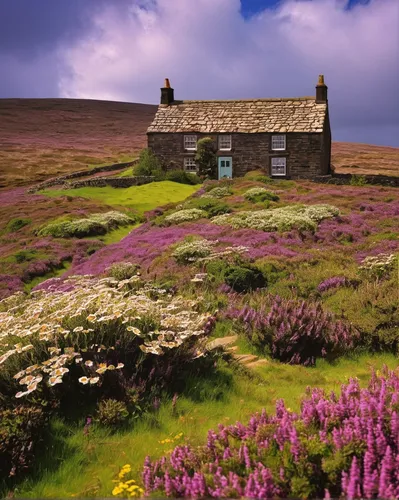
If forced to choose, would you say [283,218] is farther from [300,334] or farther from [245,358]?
[245,358]

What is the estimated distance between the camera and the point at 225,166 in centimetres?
4938

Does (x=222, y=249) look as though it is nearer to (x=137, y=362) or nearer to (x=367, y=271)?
(x=367, y=271)

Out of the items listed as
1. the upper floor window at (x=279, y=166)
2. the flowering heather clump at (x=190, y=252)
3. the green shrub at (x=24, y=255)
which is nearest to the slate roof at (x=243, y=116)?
the upper floor window at (x=279, y=166)

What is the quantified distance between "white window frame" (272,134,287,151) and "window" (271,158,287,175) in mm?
1135

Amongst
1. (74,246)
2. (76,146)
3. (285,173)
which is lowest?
(74,246)

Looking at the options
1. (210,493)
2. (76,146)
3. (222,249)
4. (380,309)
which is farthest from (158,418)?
(76,146)

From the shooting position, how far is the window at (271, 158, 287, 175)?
4772 centimetres

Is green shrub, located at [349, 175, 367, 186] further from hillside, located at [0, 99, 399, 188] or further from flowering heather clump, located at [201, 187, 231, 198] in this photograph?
hillside, located at [0, 99, 399, 188]

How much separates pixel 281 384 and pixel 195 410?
1538 mm

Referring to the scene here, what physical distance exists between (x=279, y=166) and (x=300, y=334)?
42.3 m

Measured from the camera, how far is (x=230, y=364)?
22.3 feet

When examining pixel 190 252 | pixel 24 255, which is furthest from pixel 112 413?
pixel 24 255

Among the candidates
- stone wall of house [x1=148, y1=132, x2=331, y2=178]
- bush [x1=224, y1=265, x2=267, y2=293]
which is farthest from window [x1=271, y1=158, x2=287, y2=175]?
bush [x1=224, y1=265, x2=267, y2=293]

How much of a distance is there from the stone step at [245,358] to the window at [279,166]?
42429mm
